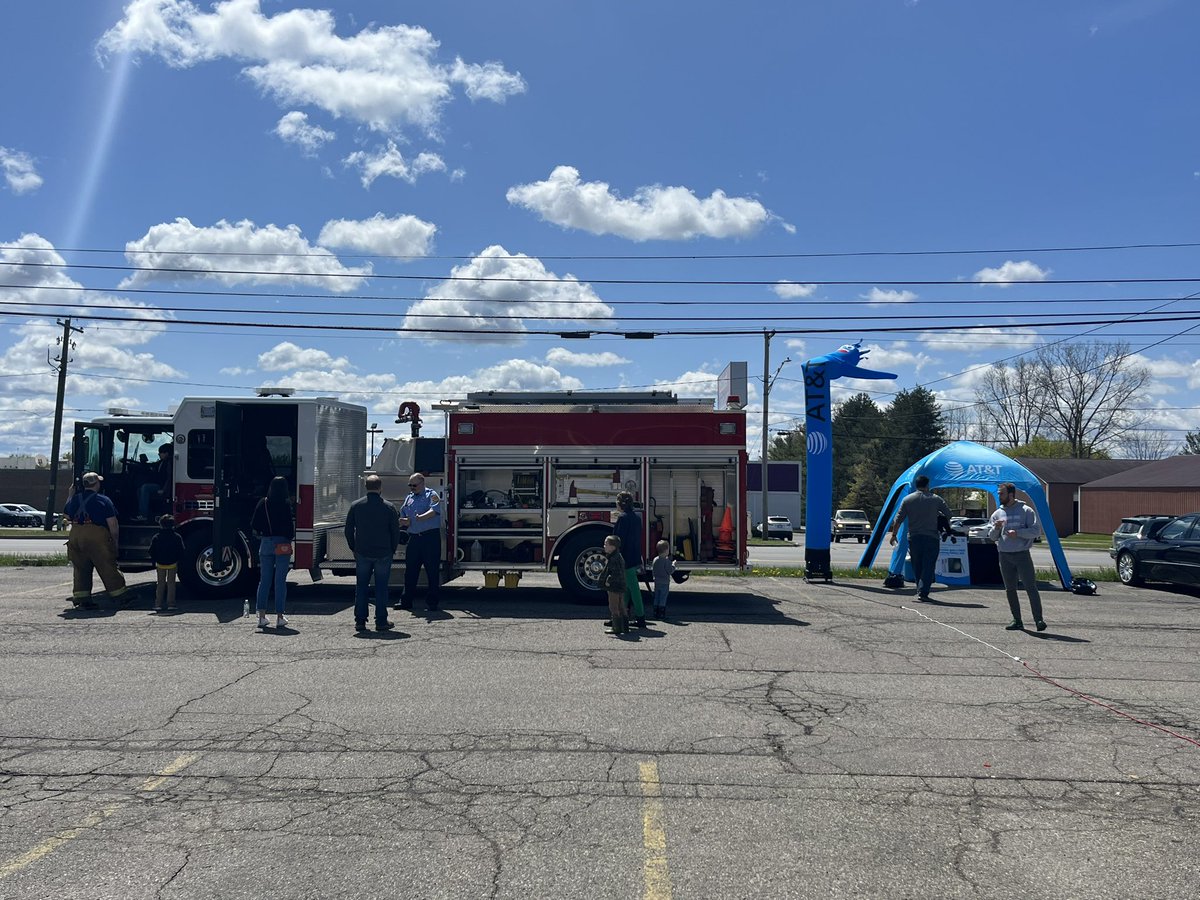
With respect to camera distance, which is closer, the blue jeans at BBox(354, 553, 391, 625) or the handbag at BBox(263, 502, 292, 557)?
the blue jeans at BBox(354, 553, 391, 625)

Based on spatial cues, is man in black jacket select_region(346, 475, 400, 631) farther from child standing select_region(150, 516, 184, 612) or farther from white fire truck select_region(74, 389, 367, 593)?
child standing select_region(150, 516, 184, 612)

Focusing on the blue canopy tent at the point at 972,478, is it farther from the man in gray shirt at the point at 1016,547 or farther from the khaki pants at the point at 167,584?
the khaki pants at the point at 167,584

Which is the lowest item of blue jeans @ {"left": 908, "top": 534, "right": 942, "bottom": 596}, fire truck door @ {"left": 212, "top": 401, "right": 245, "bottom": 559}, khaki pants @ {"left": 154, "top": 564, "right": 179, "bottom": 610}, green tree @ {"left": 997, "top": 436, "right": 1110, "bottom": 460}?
khaki pants @ {"left": 154, "top": 564, "right": 179, "bottom": 610}

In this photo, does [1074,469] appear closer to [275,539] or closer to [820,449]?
[820,449]

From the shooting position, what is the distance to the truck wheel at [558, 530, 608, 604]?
12.5 m

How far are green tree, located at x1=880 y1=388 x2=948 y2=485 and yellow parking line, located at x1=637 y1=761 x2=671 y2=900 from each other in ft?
A: 211

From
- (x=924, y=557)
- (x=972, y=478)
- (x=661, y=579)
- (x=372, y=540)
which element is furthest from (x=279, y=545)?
(x=972, y=478)

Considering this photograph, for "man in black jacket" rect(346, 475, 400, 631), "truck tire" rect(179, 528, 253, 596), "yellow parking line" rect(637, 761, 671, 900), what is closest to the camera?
"yellow parking line" rect(637, 761, 671, 900)

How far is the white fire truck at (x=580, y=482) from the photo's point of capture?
12.8 meters

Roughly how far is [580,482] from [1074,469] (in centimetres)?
5165

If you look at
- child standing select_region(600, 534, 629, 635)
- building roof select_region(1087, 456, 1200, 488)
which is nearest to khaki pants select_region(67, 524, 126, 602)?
child standing select_region(600, 534, 629, 635)

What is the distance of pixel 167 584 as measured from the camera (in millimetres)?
11750

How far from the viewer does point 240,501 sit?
12.4 meters

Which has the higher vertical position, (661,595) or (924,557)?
(924,557)
